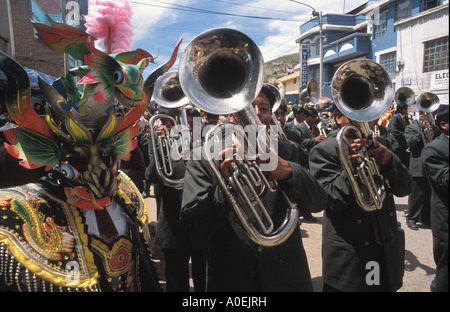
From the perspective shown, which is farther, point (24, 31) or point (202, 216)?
point (24, 31)

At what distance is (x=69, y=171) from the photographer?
1.55m

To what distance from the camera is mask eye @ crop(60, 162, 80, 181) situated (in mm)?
1551

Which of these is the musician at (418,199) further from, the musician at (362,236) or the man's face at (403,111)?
the musician at (362,236)

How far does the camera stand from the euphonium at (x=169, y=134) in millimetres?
3158

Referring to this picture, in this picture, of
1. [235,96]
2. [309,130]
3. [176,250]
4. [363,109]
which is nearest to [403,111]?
[309,130]

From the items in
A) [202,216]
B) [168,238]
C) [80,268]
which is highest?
[202,216]

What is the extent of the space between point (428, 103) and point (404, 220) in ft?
11.6

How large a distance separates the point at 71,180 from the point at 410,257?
444 centimetres

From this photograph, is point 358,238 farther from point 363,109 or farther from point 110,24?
point 110,24

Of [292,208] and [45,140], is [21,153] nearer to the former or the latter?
[45,140]

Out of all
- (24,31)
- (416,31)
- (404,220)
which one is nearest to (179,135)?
(404,220)

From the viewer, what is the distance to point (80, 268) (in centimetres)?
151

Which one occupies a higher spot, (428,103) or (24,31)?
(24,31)

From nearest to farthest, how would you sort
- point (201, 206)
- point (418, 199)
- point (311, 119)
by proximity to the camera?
point (201, 206) → point (418, 199) → point (311, 119)
